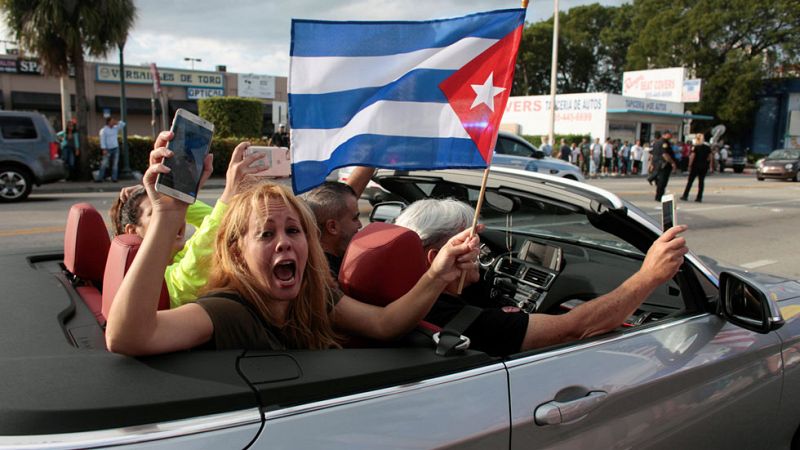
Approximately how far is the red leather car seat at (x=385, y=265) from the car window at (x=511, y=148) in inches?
503

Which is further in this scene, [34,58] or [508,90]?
[34,58]

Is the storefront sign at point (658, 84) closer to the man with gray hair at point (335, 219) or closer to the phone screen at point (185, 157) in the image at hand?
the man with gray hair at point (335, 219)

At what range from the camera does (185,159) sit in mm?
1350

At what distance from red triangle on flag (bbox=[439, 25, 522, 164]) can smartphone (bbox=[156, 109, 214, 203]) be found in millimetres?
1108

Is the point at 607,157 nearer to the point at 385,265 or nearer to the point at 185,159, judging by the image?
the point at 385,265

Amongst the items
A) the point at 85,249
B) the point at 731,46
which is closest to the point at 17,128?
the point at 85,249

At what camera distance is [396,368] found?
4.89 feet

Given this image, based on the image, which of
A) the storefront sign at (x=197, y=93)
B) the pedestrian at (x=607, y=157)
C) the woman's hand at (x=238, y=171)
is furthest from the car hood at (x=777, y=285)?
the storefront sign at (x=197, y=93)

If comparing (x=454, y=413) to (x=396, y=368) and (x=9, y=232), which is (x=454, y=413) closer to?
(x=396, y=368)

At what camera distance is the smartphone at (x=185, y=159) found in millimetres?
1295

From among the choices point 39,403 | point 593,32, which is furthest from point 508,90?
point 593,32

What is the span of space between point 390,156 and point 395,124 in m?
0.12

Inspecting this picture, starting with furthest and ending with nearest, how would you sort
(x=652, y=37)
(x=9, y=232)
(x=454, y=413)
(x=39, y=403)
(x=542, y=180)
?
1. (x=652, y=37)
2. (x=9, y=232)
3. (x=542, y=180)
4. (x=454, y=413)
5. (x=39, y=403)

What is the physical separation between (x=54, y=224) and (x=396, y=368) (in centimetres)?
995
